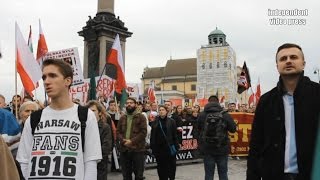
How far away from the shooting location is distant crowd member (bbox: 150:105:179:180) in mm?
9375

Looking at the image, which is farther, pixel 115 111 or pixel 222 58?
pixel 222 58

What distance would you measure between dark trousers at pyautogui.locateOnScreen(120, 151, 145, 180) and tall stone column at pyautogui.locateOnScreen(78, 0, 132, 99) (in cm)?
1163

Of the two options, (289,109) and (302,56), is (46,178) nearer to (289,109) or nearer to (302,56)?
(289,109)

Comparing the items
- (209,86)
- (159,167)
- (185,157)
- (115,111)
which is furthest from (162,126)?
(209,86)

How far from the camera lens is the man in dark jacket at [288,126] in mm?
3248

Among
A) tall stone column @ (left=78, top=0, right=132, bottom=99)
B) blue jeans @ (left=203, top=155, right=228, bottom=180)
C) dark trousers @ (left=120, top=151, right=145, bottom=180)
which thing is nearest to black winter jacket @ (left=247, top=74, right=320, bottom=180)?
blue jeans @ (left=203, top=155, right=228, bottom=180)

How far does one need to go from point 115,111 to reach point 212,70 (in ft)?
329

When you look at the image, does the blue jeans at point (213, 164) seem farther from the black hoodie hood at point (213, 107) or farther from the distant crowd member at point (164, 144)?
the distant crowd member at point (164, 144)

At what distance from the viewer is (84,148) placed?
3.46 metres

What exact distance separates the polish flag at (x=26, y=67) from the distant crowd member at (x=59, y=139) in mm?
Answer: 5583

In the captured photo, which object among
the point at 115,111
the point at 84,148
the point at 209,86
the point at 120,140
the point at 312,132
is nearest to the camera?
the point at 312,132

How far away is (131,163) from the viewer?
9234 mm

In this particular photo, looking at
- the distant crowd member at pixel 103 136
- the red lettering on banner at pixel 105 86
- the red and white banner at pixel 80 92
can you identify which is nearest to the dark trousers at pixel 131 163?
the distant crowd member at pixel 103 136

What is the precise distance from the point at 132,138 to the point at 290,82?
579 centimetres
